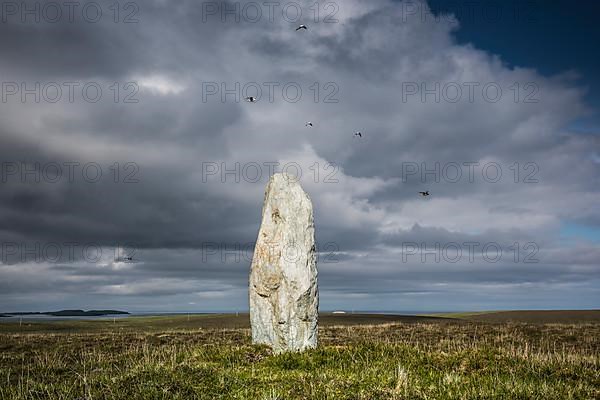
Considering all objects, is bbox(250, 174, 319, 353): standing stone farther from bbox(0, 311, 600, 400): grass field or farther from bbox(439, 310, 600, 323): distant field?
bbox(439, 310, 600, 323): distant field

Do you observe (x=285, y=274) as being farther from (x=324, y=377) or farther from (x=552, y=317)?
(x=552, y=317)

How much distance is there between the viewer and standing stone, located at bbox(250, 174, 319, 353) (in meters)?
19.2

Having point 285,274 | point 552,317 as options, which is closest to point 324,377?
point 285,274

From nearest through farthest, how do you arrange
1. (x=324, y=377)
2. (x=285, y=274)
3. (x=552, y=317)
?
1. (x=324, y=377)
2. (x=285, y=274)
3. (x=552, y=317)

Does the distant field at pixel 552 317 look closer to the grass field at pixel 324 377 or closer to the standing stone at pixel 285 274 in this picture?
the grass field at pixel 324 377

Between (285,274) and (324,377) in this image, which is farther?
(285,274)

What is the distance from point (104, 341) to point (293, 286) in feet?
61.8

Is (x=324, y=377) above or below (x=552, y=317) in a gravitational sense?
above

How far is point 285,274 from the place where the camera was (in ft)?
63.9

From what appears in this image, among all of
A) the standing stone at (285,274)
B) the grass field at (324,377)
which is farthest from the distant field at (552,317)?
the standing stone at (285,274)

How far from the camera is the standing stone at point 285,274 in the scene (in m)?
19.2

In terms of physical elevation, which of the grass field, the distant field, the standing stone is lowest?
the distant field

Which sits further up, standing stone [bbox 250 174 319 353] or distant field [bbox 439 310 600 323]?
standing stone [bbox 250 174 319 353]

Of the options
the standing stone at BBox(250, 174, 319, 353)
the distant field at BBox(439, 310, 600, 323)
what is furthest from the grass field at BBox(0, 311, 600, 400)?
the distant field at BBox(439, 310, 600, 323)
